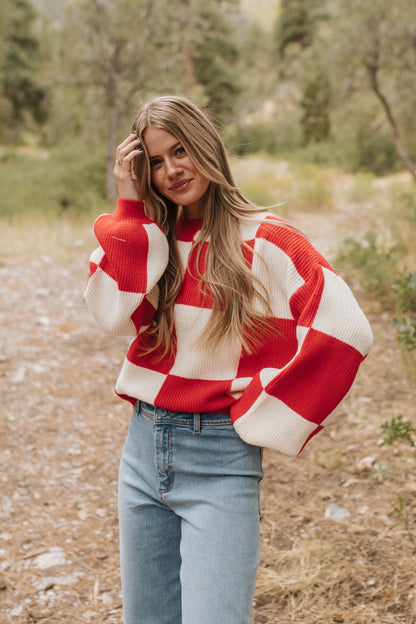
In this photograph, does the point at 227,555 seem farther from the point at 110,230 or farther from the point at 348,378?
the point at 110,230

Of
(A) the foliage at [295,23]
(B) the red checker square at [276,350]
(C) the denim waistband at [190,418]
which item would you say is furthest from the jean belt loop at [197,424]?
(A) the foliage at [295,23]

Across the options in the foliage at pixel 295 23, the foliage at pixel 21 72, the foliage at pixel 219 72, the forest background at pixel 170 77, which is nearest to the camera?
the forest background at pixel 170 77

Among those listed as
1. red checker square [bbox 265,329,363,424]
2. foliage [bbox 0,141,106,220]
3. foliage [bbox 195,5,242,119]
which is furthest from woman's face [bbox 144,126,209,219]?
foliage [bbox 195,5,242,119]

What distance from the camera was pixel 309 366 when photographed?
1.34m

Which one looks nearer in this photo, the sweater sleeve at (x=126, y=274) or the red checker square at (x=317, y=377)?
the red checker square at (x=317, y=377)

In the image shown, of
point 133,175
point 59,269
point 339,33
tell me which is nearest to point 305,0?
point 339,33

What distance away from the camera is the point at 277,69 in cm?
3694

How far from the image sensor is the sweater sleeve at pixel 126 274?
1.55 meters

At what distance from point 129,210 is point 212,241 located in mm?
275

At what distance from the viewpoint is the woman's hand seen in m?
1.58

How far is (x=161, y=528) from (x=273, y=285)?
0.71 meters

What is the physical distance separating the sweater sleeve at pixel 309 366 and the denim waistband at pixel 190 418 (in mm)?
53

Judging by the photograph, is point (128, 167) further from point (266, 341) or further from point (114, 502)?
point (114, 502)

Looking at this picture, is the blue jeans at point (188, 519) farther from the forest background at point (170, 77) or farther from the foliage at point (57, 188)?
the foliage at point (57, 188)
